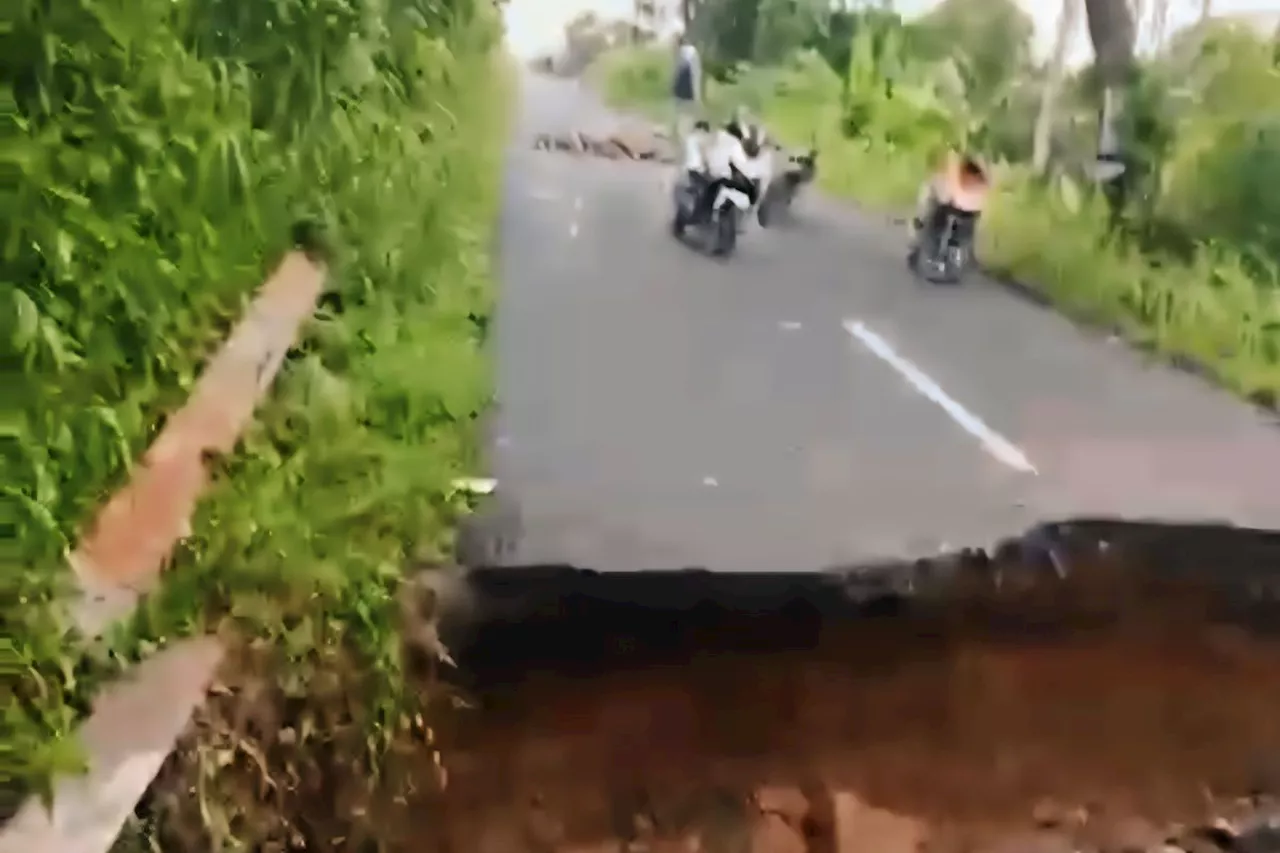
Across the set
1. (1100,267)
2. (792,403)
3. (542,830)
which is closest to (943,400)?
(792,403)

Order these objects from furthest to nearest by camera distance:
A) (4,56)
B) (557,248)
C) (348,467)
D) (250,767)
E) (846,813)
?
1. (557,248)
2. (846,813)
3. (348,467)
4. (250,767)
5. (4,56)

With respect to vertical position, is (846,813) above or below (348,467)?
below

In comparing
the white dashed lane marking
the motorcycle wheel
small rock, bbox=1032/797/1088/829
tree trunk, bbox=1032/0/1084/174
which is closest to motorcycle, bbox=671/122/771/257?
the motorcycle wheel

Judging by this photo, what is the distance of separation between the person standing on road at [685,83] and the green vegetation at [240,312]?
0.15 metres

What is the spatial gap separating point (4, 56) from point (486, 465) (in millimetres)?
469

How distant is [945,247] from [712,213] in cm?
22

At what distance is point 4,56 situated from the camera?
2.22 ft

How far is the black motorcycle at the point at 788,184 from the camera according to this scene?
4.02ft

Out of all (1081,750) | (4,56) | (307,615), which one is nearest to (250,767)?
(307,615)

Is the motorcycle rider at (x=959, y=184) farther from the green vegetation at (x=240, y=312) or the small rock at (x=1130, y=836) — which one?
the small rock at (x=1130, y=836)

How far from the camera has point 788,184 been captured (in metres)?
1.23

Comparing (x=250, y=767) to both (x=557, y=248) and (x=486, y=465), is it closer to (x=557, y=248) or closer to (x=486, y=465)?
(x=486, y=465)

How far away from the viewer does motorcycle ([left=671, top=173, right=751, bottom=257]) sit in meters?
1.19

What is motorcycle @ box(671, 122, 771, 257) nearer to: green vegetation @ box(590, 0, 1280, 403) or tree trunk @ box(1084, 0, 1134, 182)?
green vegetation @ box(590, 0, 1280, 403)
